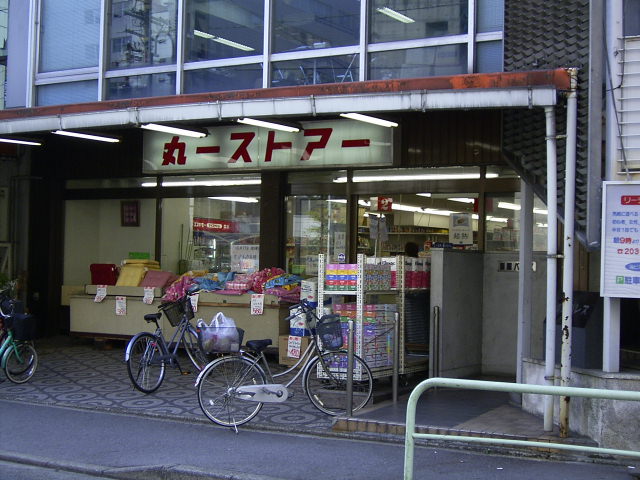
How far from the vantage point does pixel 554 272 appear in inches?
312

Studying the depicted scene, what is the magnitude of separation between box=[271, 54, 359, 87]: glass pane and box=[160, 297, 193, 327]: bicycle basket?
335 cm

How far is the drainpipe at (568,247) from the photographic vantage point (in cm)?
Result: 777

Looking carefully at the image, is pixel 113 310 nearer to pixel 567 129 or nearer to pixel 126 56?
pixel 126 56

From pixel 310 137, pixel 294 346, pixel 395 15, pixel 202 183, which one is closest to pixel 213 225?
pixel 202 183

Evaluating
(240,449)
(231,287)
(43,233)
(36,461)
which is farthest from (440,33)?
(43,233)

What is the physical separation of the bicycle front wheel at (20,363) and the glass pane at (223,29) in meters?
4.77

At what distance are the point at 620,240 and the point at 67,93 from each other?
30.0 ft

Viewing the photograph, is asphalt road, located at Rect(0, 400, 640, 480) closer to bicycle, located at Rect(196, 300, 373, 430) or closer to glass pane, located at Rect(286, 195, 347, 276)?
Result: bicycle, located at Rect(196, 300, 373, 430)

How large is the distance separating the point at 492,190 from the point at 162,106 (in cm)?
476

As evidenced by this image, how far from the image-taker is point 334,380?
9.30 meters

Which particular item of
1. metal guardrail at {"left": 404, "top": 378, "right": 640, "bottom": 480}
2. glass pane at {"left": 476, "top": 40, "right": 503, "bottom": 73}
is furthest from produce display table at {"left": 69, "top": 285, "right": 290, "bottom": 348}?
metal guardrail at {"left": 404, "top": 378, "right": 640, "bottom": 480}

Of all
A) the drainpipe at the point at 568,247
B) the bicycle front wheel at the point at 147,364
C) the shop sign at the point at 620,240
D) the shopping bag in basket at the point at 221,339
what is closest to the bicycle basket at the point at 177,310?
the bicycle front wheel at the point at 147,364

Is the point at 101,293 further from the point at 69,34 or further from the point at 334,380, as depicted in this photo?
the point at 334,380

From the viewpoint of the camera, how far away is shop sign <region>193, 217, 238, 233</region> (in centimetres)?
1402
